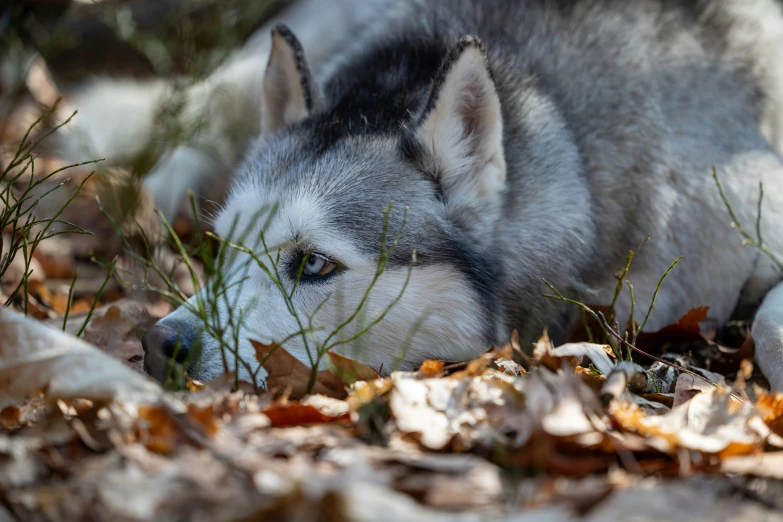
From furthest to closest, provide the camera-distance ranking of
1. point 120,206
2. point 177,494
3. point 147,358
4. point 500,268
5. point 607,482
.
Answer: point 120,206
point 500,268
point 147,358
point 607,482
point 177,494

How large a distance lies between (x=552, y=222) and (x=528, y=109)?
0.50 meters

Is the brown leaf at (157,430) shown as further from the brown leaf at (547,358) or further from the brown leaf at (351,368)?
the brown leaf at (547,358)

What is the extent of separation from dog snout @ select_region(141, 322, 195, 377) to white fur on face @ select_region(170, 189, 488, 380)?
117mm

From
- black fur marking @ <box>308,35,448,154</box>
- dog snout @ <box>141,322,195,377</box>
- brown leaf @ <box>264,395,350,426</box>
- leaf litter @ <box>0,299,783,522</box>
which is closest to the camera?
leaf litter @ <box>0,299,783,522</box>

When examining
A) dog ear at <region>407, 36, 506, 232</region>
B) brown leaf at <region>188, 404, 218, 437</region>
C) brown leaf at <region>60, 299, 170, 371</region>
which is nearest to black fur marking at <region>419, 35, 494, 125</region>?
dog ear at <region>407, 36, 506, 232</region>

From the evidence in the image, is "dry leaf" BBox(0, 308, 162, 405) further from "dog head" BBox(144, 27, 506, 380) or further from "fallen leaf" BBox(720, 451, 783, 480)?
"fallen leaf" BBox(720, 451, 783, 480)

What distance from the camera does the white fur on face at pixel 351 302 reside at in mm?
2750

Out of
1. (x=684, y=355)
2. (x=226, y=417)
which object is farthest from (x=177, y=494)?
(x=684, y=355)

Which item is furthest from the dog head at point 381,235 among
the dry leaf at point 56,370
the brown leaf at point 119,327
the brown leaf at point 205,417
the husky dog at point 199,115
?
the husky dog at point 199,115

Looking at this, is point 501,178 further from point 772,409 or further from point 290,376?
point 772,409

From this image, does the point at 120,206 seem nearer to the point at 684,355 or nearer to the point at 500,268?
the point at 500,268

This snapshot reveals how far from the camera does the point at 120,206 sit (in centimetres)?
406

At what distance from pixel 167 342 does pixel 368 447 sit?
3.07ft

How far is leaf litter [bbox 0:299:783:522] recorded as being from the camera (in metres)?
1.61
